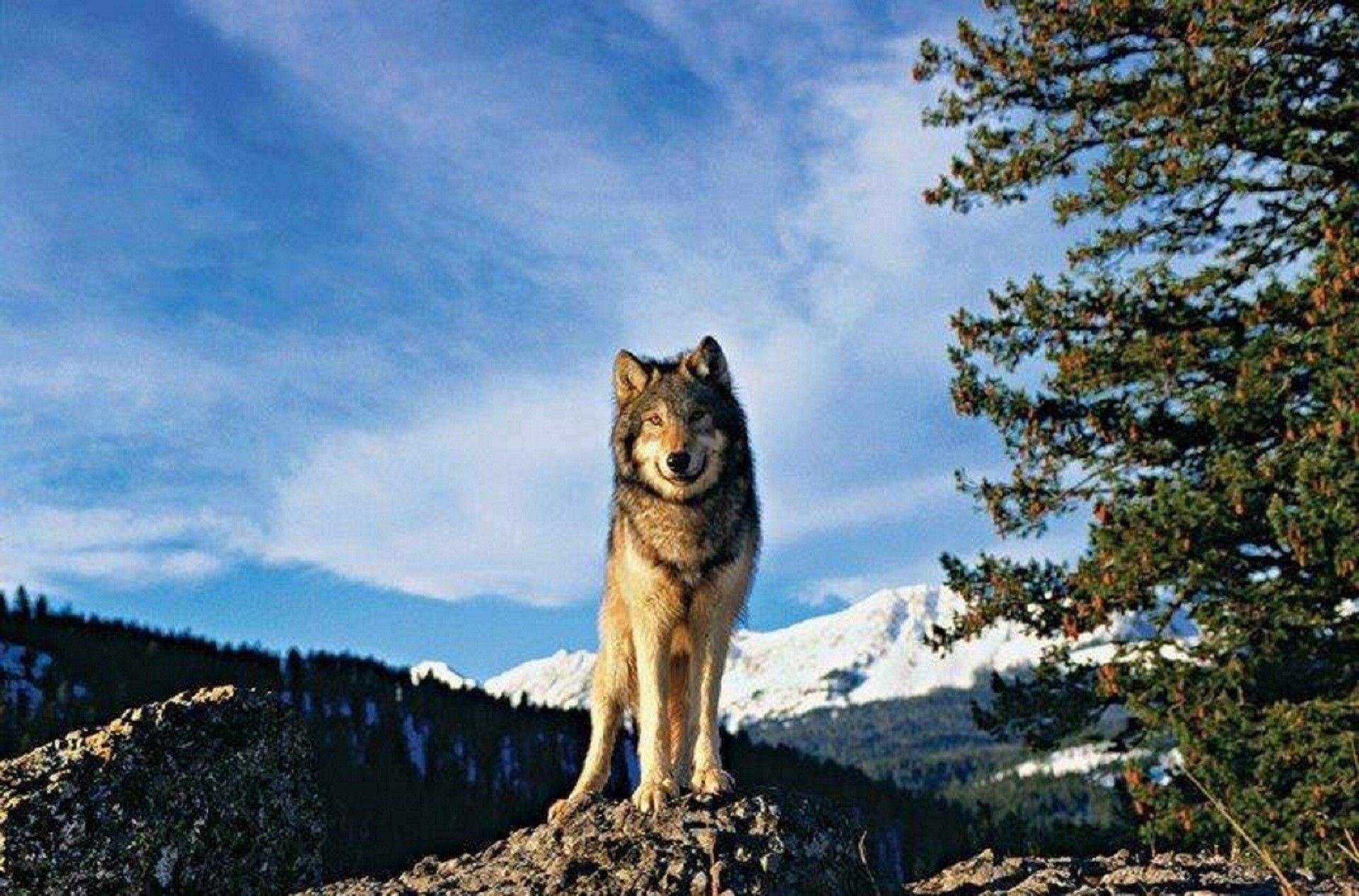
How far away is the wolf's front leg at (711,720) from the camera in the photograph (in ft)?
21.7

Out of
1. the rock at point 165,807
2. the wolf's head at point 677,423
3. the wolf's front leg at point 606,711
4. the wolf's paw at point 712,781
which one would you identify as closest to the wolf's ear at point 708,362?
the wolf's head at point 677,423

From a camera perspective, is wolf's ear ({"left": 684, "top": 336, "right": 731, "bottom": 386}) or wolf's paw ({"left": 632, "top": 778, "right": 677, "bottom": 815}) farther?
wolf's ear ({"left": 684, "top": 336, "right": 731, "bottom": 386})

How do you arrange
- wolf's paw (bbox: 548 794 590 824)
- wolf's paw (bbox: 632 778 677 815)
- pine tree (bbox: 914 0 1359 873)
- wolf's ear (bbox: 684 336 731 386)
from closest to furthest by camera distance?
wolf's paw (bbox: 632 778 677 815), wolf's paw (bbox: 548 794 590 824), wolf's ear (bbox: 684 336 731 386), pine tree (bbox: 914 0 1359 873)

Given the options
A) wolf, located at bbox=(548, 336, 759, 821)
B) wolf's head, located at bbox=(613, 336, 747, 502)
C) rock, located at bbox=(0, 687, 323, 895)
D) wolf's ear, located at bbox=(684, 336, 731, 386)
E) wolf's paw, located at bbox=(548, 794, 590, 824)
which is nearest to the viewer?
wolf's paw, located at bbox=(548, 794, 590, 824)

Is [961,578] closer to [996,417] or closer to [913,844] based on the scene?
[996,417]

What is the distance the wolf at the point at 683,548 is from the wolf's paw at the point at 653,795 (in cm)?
7

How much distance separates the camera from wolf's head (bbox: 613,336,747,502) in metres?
7.00

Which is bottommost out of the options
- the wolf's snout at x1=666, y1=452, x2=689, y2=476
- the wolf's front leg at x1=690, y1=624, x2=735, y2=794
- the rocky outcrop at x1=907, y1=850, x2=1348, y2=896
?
the rocky outcrop at x1=907, y1=850, x2=1348, y2=896

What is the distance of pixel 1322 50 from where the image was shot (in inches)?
758

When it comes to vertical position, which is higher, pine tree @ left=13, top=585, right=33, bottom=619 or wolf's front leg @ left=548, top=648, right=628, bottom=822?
pine tree @ left=13, top=585, right=33, bottom=619

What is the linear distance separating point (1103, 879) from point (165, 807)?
6195mm

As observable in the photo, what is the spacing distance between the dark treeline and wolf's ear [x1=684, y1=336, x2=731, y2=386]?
29.4 feet

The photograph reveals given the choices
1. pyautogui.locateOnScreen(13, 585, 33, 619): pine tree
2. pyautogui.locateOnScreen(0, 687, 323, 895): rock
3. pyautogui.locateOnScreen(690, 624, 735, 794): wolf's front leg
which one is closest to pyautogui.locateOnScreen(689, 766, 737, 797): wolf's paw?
pyautogui.locateOnScreen(690, 624, 735, 794): wolf's front leg

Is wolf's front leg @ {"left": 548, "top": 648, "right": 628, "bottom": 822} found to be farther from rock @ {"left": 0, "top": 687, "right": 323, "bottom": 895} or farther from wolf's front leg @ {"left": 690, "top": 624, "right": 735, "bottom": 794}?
rock @ {"left": 0, "top": 687, "right": 323, "bottom": 895}
